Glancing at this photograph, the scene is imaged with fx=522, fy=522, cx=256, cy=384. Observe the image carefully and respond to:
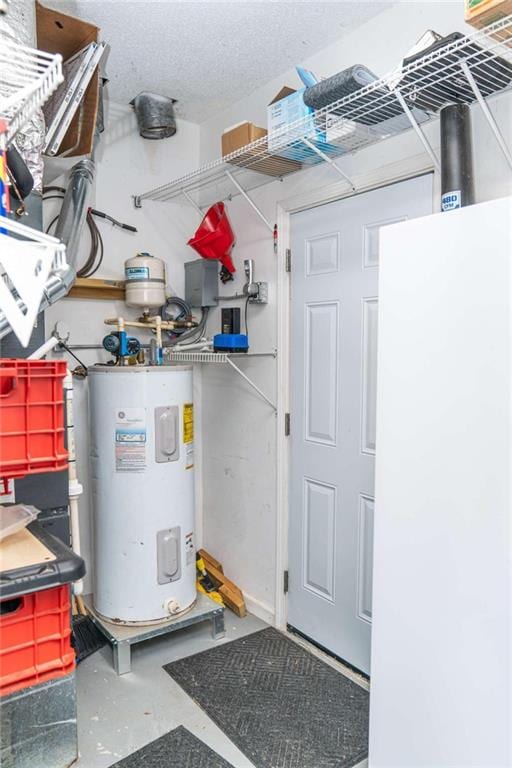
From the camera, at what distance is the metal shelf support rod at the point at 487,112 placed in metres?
1.51

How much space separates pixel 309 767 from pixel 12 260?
194 cm

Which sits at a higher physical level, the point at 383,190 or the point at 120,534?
the point at 383,190

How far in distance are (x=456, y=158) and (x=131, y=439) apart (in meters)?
1.78

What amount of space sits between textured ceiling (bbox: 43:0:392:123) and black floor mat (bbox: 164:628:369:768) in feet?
9.48

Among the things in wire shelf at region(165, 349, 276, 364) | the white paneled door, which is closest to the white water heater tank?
wire shelf at region(165, 349, 276, 364)

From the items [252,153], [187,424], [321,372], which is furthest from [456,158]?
[187,424]

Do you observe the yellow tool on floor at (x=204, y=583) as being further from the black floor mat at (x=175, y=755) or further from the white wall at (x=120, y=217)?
the black floor mat at (x=175, y=755)

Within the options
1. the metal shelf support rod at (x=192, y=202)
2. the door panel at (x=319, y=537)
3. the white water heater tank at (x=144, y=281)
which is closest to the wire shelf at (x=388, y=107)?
the metal shelf support rod at (x=192, y=202)

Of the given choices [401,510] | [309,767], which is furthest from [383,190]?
[309,767]

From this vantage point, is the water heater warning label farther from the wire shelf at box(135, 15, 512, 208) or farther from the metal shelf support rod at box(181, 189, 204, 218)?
the metal shelf support rod at box(181, 189, 204, 218)

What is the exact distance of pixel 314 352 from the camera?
101 inches

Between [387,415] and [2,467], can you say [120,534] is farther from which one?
[387,415]

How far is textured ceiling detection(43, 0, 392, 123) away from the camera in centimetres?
216

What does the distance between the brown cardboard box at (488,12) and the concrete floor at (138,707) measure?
240cm
